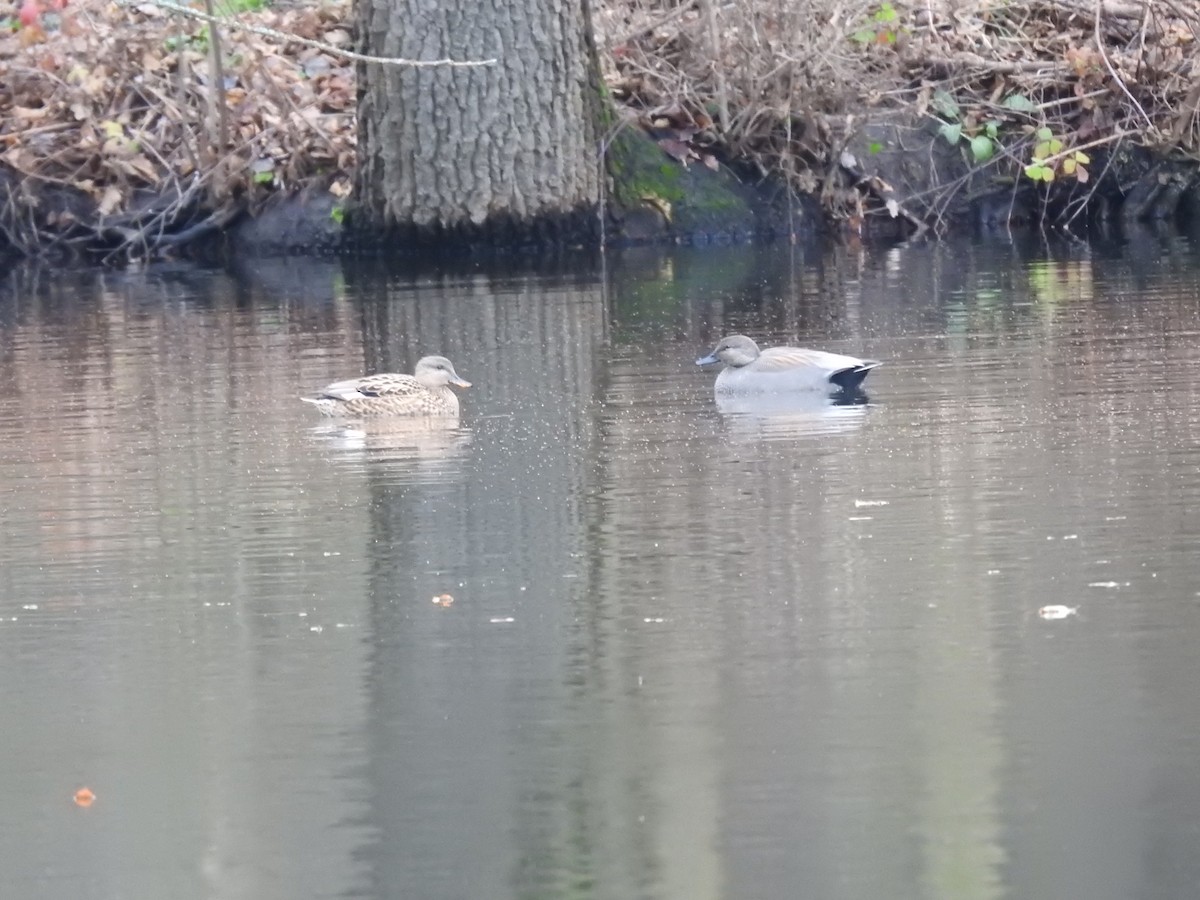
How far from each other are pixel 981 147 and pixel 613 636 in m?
15.7

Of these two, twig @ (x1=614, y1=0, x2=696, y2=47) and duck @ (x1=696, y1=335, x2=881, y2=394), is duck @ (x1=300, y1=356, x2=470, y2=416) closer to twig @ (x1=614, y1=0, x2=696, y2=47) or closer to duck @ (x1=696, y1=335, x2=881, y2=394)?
duck @ (x1=696, y1=335, x2=881, y2=394)

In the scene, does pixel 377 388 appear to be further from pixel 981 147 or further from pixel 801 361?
pixel 981 147

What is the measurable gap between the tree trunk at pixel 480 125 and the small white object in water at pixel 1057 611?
12.9 meters

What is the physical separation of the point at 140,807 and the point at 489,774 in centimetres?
71

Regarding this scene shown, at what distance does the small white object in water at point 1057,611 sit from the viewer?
6129 millimetres

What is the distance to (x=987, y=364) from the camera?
11.1 meters

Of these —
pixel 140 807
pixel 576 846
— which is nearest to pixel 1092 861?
pixel 576 846

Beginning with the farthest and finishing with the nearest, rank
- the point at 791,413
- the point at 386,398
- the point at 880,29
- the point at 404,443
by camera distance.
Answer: the point at 880,29 → the point at 386,398 → the point at 791,413 → the point at 404,443

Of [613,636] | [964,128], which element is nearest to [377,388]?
[613,636]

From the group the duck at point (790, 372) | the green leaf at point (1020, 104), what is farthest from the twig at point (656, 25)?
the duck at point (790, 372)

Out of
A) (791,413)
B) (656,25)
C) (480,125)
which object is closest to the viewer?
(791,413)

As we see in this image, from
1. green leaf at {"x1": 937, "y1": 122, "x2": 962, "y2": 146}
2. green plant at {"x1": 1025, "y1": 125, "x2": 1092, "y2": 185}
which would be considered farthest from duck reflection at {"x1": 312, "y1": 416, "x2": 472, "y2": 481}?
green leaf at {"x1": 937, "y1": 122, "x2": 962, "y2": 146}

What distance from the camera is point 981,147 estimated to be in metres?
21.1

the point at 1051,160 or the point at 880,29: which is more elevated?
the point at 880,29
